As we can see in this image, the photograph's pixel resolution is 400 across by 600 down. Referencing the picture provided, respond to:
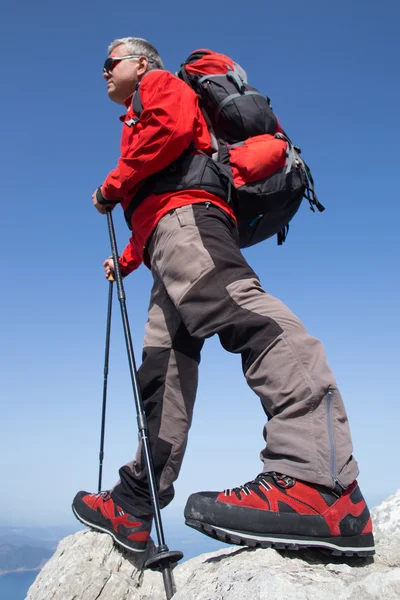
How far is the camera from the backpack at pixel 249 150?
11.5 feet

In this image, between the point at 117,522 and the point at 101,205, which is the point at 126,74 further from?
the point at 117,522

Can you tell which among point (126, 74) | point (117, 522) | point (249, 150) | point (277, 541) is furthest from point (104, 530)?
point (126, 74)

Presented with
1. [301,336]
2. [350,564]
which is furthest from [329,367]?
[350,564]

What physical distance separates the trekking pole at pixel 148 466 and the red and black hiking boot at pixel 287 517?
0.29 meters

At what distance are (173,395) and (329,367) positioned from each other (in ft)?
4.93

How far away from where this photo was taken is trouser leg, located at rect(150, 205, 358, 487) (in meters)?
2.51

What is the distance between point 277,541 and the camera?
2410 millimetres

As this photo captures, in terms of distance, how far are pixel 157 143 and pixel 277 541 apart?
8.64 ft

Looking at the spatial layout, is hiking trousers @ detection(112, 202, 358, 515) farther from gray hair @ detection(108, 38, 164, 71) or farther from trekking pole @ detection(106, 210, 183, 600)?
gray hair @ detection(108, 38, 164, 71)

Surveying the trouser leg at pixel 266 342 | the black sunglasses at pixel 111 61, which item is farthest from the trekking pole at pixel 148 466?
the black sunglasses at pixel 111 61

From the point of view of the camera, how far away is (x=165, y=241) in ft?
11.3

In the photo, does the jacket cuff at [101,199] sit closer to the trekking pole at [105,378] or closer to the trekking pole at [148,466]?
the trekking pole at [148,466]

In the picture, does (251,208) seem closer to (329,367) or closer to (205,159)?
(205,159)

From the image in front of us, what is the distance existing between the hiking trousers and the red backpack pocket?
0.33 m
